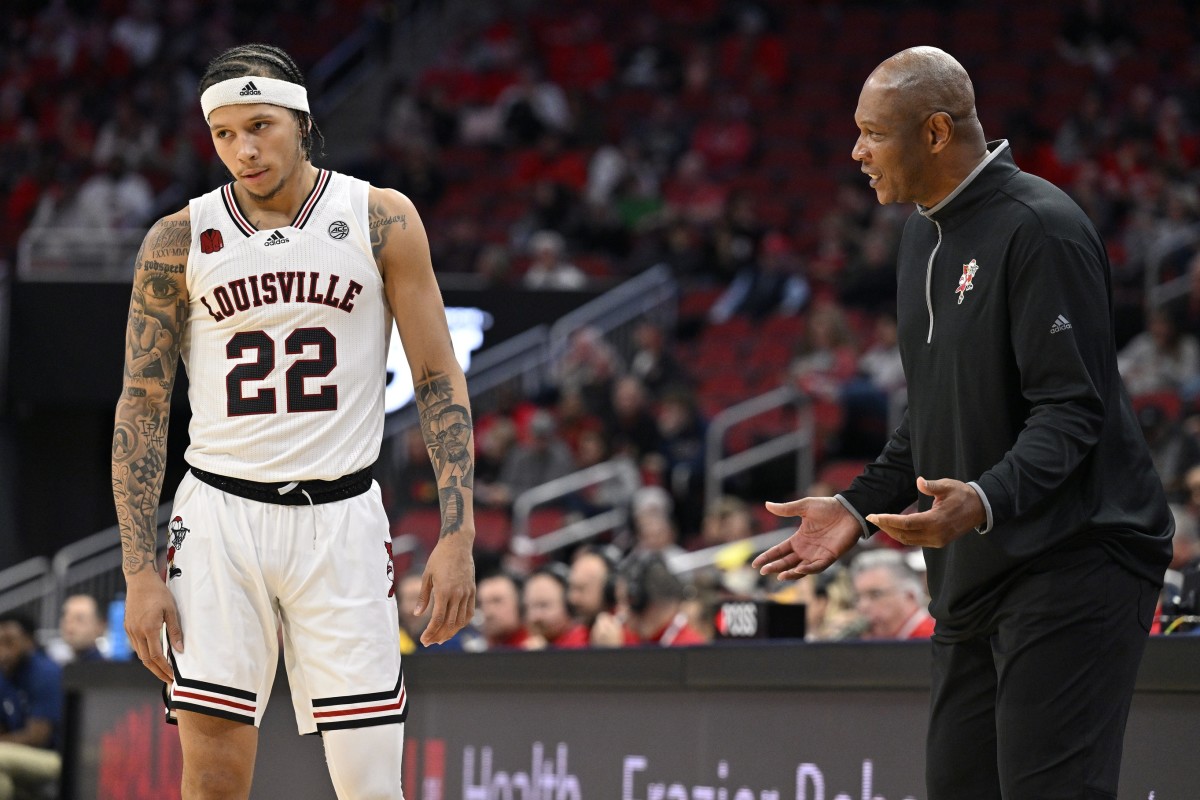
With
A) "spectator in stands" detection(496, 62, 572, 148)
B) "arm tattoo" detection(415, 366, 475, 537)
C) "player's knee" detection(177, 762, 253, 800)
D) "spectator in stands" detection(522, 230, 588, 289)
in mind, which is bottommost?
"player's knee" detection(177, 762, 253, 800)

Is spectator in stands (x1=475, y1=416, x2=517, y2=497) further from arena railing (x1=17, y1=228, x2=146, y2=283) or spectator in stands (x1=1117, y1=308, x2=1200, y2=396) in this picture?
spectator in stands (x1=1117, y1=308, x2=1200, y2=396)

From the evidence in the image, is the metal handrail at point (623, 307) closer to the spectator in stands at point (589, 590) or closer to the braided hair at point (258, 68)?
the spectator in stands at point (589, 590)

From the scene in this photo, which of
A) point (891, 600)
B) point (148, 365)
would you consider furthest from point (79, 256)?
point (148, 365)

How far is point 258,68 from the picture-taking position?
14.0 ft

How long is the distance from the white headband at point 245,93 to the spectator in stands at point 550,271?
39.0ft

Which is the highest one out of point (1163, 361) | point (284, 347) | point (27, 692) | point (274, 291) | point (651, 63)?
point (651, 63)

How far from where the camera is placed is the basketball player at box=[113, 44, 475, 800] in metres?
4.09

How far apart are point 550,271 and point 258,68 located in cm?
1212

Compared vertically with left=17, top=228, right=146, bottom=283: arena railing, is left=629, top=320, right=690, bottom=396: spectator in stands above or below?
below

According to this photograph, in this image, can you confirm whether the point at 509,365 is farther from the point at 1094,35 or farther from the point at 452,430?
the point at 452,430

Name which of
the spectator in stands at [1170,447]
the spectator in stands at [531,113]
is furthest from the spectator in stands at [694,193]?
the spectator in stands at [1170,447]

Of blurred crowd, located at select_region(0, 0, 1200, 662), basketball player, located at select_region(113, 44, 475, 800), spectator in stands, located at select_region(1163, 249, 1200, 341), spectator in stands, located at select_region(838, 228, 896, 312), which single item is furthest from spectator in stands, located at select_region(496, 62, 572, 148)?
Answer: basketball player, located at select_region(113, 44, 475, 800)

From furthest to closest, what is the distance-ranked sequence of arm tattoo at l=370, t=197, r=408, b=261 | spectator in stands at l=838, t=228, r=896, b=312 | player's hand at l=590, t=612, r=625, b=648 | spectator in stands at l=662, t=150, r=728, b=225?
1. spectator in stands at l=662, t=150, r=728, b=225
2. spectator in stands at l=838, t=228, r=896, b=312
3. player's hand at l=590, t=612, r=625, b=648
4. arm tattoo at l=370, t=197, r=408, b=261

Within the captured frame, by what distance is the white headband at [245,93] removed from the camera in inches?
165
